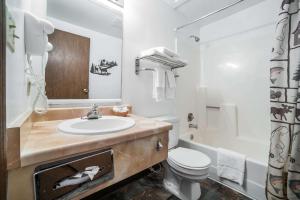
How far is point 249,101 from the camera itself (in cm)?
193

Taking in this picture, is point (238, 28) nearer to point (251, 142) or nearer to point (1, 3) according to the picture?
point (251, 142)

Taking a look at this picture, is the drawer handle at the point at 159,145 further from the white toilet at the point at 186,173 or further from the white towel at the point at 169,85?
the white towel at the point at 169,85

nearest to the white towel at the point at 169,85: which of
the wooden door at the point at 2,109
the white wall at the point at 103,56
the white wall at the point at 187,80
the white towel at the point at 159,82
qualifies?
the white towel at the point at 159,82

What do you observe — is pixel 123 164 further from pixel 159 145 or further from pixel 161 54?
pixel 161 54

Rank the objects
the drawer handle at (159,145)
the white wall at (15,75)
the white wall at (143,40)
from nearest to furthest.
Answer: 1. the white wall at (15,75)
2. the drawer handle at (159,145)
3. the white wall at (143,40)

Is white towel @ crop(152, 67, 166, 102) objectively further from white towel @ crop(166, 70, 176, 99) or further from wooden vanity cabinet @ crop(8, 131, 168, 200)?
wooden vanity cabinet @ crop(8, 131, 168, 200)

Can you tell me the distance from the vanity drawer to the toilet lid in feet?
2.45

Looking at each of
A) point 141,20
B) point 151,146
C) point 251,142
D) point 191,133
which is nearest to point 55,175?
point 151,146

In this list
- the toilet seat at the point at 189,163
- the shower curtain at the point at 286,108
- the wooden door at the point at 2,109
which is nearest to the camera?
the wooden door at the point at 2,109

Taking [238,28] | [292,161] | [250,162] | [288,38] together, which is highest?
[238,28]

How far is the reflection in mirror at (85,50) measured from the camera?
1056 millimetres

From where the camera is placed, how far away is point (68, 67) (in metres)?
1.10

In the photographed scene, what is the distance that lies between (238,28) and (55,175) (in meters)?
2.58

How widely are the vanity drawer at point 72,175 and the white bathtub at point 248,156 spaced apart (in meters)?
1.30
